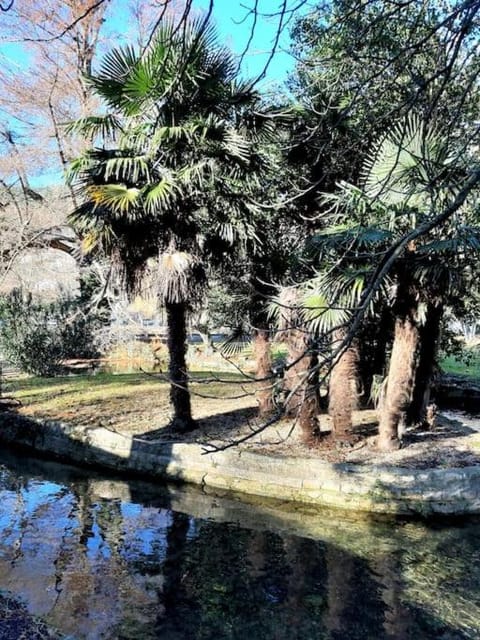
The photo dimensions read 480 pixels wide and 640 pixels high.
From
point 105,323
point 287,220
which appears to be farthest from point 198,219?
point 105,323

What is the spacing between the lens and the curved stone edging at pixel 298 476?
21.6ft

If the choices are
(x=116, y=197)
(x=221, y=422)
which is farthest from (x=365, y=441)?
(x=116, y=197)

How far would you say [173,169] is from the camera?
7.68m

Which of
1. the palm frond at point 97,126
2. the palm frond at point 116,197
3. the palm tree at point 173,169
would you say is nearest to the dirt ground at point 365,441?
the palm tree at point 173,169

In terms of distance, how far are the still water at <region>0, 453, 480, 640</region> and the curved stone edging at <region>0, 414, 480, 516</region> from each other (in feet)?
0.73

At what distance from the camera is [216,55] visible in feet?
24.5

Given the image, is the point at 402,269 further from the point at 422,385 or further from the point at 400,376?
the point at 422,385

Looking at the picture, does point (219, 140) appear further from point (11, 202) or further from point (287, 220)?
point (11, 202)

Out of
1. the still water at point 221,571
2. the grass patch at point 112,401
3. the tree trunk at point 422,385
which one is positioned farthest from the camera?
the grass patch at point 112,401

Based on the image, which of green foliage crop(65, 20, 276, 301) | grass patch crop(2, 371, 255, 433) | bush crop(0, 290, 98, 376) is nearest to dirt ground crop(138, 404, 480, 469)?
grass patch crop(2, 371, 255, 433)

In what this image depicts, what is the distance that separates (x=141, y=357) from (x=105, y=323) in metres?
1.44

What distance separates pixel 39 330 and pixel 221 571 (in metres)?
11.7

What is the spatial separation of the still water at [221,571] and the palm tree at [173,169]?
296 centimetres

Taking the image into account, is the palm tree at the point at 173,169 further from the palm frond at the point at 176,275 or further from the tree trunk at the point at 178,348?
the tree trunk at the point at 178,348
